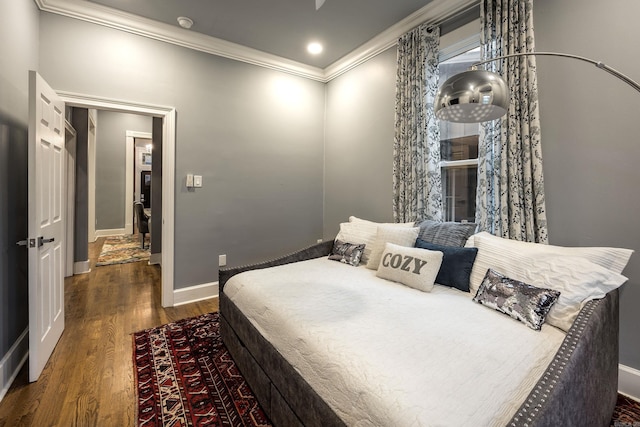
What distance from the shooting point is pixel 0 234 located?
5.92 feet

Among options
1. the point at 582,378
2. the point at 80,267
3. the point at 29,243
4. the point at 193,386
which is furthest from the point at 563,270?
the point at 80,267

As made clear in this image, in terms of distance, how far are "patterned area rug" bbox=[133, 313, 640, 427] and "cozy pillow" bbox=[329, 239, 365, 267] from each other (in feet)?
3.94

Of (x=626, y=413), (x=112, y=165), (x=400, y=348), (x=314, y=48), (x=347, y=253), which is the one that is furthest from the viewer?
(x=112, y=165)

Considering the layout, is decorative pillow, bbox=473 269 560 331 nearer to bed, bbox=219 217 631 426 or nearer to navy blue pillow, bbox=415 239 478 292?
bed, bbox=219 217 631 426

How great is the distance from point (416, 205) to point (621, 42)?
5.62 feet

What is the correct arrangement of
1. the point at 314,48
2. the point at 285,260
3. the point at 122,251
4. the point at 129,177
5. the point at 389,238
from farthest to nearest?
1. the point at 129,177
2. the point at 122,251
3. the point at 314,48
4. the point at 285,260
5. the point at 389,238

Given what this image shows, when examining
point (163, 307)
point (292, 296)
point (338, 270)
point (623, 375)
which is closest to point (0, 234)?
point (163, 307)

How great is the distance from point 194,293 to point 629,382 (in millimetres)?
3661

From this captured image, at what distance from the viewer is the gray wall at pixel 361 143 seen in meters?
3.26

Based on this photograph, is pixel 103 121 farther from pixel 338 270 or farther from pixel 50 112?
pixel 338 270

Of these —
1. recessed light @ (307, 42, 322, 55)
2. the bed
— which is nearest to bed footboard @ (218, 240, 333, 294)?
the bed

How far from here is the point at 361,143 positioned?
3.59 m

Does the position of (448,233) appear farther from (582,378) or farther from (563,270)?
(582,378)

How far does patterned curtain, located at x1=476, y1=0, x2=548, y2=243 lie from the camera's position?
80.2 inches
